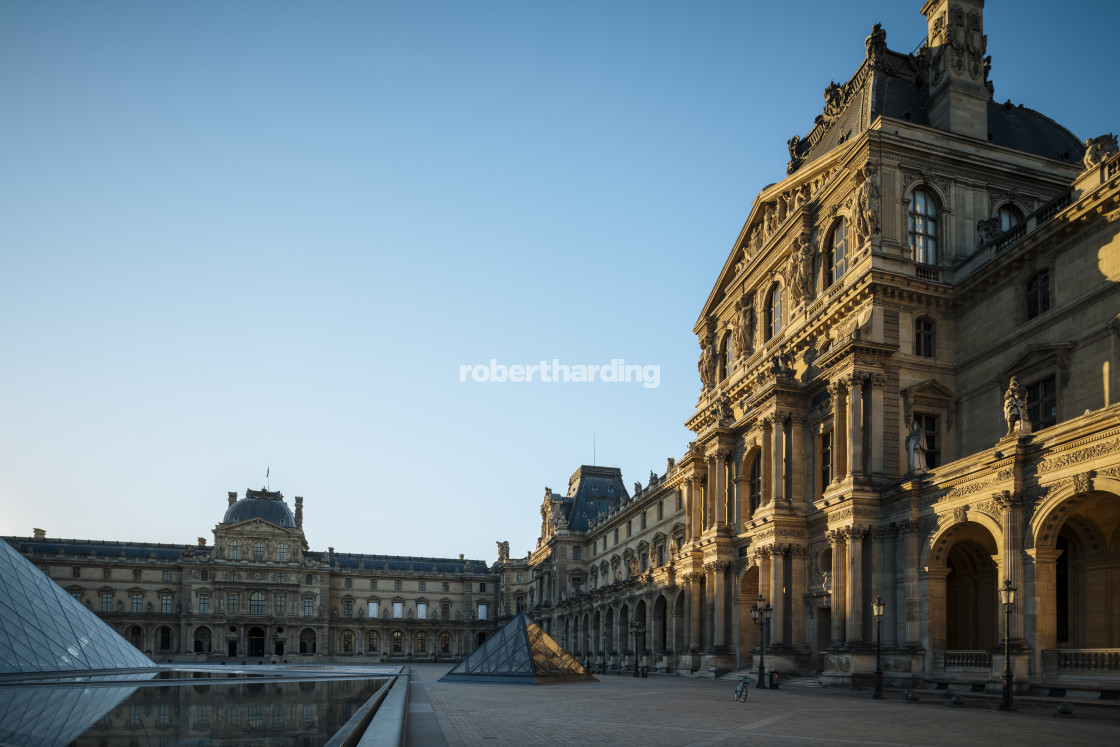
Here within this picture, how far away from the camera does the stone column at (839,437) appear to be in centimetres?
3222

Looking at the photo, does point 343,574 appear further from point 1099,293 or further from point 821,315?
point 1099,293

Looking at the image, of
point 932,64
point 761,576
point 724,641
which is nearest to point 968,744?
point 761,576

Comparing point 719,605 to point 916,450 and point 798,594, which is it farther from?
point 916,450

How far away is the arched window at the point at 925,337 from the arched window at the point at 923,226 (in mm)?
2322

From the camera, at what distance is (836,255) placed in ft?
120

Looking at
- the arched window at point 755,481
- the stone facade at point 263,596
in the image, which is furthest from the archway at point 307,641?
the arched window at point 755,481

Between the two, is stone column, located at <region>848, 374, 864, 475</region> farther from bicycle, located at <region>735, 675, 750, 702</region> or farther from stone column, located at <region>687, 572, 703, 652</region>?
stone column, located at <region>687, 572, 703, 652</region>

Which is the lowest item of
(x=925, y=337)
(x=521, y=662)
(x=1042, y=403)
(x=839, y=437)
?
(x=521, y=662)

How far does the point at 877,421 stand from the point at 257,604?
86.4 m

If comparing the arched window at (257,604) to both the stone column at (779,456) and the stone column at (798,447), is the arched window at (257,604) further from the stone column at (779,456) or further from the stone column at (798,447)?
the stone column at (798,447)

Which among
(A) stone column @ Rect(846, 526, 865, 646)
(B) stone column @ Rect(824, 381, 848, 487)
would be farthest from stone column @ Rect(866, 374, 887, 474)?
(A) stone column @ Rect(846, 526, 865, 646)

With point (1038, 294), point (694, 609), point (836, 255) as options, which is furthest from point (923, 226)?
point (694, 609)

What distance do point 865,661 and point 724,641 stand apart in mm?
11086

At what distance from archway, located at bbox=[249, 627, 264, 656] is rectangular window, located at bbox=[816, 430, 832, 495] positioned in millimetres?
82944
